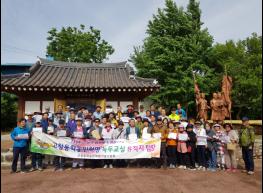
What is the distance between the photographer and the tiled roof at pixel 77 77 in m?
13.8

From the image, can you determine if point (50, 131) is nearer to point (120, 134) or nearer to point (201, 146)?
point (120, 134)

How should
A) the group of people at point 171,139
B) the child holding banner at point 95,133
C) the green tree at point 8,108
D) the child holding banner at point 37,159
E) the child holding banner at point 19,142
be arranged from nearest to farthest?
Answer: the child holding banner at point 19,142 → the child holding banner at point 37,159 → the group of people at point 171,139 → the child holding banner at point 95,133 → the green tree at point 8,108

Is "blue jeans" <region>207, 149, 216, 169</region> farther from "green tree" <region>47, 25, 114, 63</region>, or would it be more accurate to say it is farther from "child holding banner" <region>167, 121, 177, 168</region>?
"green tree" <region>47, 25, 114, 63</region>

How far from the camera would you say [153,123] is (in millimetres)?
10594

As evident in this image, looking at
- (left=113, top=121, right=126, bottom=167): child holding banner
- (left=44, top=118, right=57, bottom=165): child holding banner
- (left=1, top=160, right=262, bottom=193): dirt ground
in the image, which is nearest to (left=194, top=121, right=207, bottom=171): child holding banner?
(left=1, top=160, right=262, bottom=193): dirt ground

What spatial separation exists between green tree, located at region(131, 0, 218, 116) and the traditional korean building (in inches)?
299

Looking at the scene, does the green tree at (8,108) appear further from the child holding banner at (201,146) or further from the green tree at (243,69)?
the green tree at (243,69)

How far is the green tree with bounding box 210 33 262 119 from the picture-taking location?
73.6ft

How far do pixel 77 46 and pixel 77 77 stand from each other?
620 inches

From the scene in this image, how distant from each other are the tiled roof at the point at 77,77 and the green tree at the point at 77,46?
1259 centimetres

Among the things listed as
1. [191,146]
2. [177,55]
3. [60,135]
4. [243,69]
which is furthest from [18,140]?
[243,69]

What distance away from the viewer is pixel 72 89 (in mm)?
13820

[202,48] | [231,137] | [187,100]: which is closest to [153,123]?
[231,137]

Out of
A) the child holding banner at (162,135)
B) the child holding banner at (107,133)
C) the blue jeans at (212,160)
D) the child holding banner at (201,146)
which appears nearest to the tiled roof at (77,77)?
the child holding banner at (162,135)
